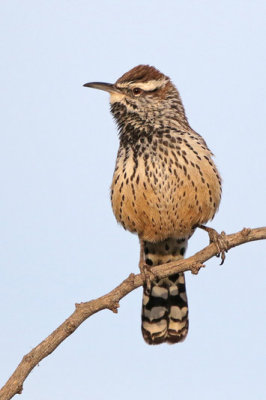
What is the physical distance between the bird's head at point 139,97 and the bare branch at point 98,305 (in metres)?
1.63

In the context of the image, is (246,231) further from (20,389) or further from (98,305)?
(20,389)

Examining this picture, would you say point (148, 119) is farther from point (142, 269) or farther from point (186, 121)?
point (142, 269)

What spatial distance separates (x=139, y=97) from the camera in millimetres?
7371

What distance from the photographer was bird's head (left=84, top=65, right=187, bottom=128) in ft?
24.1

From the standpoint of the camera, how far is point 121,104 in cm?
735

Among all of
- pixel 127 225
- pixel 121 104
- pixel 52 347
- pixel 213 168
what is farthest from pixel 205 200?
pixel 52 347

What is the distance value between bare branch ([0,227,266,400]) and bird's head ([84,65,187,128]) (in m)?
1.63

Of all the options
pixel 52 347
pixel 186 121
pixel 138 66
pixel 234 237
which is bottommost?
pixel 52 347

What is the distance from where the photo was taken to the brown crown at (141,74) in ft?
24.2

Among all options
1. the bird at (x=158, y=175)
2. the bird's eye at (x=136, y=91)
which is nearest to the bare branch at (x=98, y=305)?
the bird at (x=158, y=175)

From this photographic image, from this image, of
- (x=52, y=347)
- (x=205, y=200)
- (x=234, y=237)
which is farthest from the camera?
(x=205, y=200)

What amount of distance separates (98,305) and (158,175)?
5.79 feet

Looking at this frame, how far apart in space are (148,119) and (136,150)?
0.41 meters

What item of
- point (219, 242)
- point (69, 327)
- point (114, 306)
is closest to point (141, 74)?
point (219, 242)
